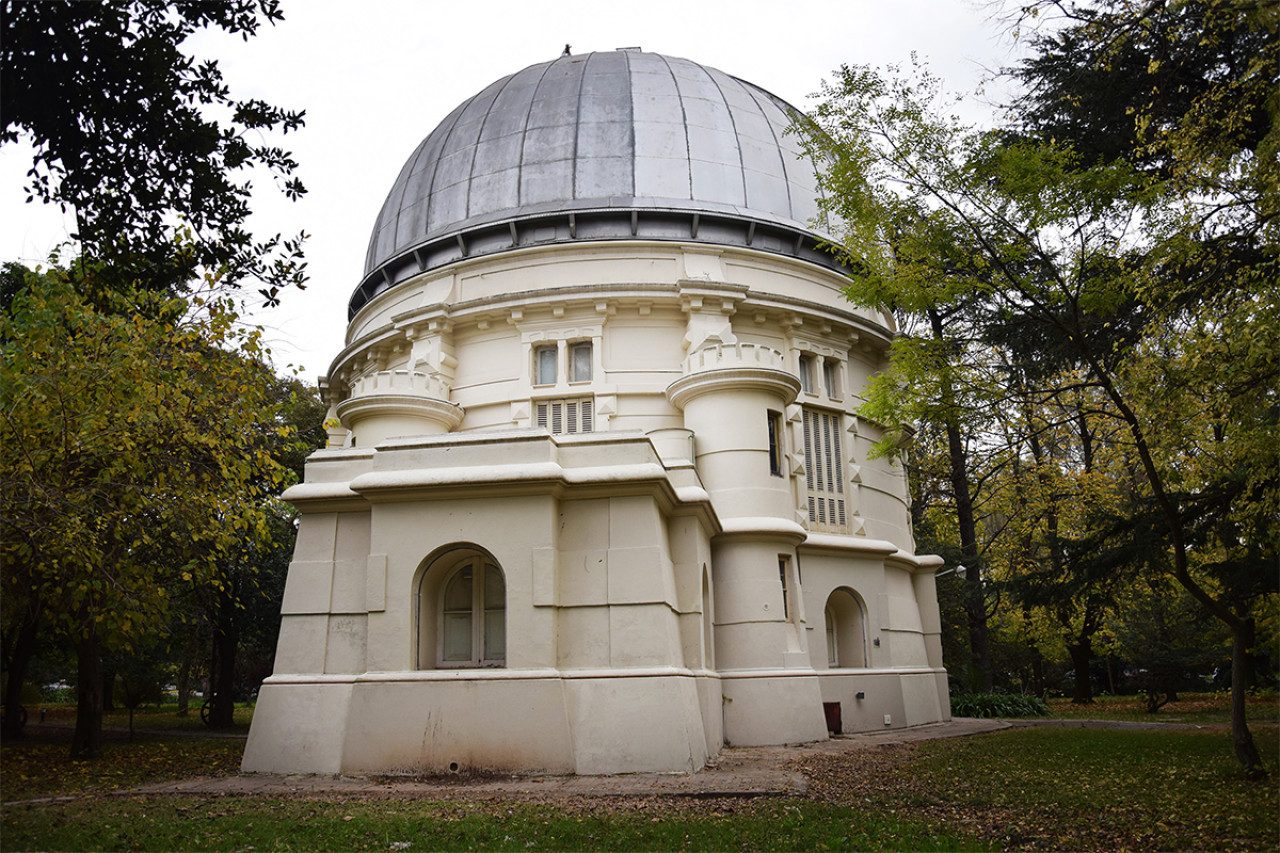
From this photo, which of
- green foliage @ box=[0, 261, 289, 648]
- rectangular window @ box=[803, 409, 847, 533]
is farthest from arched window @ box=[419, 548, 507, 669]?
rectangular window @ box=[803, 409, 847, 533]

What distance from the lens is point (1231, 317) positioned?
9039mm

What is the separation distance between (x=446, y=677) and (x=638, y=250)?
11501 millimetres

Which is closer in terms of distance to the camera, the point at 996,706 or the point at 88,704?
the point at 88,704

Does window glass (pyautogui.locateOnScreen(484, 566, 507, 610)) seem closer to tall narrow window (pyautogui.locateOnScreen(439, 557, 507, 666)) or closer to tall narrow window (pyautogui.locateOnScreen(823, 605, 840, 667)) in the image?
tall narrow window (pyautogui.locateOnScreen(439, 557, 507, 666))

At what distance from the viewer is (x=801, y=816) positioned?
29.4 feet

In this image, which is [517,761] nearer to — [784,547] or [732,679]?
[732,679]

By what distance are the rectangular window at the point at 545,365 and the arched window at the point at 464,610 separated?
23.0 ft

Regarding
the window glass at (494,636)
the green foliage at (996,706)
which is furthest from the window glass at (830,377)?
the window glass at (494,636)

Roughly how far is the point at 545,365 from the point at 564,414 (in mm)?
1381

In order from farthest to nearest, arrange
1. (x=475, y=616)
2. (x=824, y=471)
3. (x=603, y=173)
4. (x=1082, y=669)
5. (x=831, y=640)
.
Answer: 1. (x=1082, y=669)
2. (x=603, y=173)
3. (x=824, y=471)
4. (x=831, y=640)
5. (x=475, y=616)

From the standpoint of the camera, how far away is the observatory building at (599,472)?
12992 mm

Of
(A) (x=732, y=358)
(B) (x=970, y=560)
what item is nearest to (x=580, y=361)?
(A) (x=732, y=358)

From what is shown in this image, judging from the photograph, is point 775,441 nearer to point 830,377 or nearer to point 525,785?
point 830,377

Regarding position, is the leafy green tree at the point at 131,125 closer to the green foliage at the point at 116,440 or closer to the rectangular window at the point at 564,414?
the green foliage at the point at 116,440
